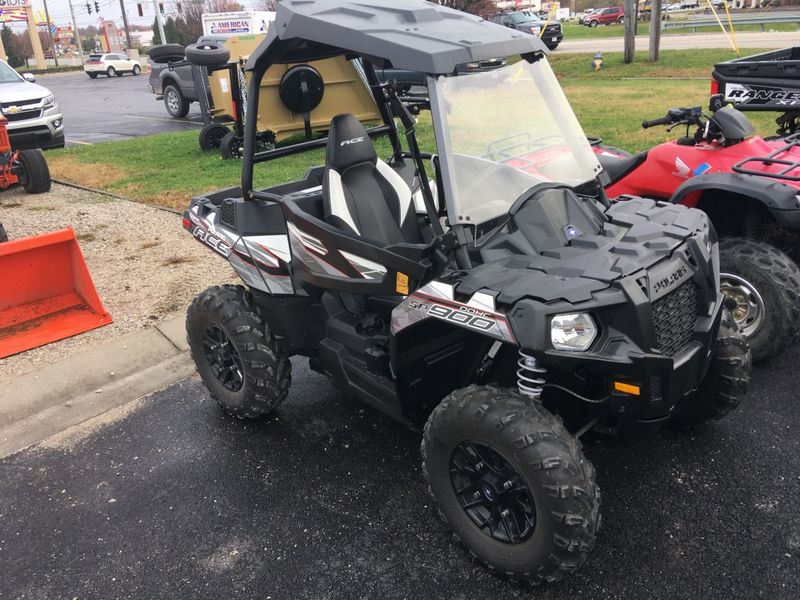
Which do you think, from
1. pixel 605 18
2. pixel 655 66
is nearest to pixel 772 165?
pixel 655 66

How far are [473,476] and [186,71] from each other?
1600 centimetres

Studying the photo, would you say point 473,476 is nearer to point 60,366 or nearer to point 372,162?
point 372,162

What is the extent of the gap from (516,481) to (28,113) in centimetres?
1182

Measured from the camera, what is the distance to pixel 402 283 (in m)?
2.77

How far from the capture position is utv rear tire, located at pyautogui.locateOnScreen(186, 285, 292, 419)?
11.8ft

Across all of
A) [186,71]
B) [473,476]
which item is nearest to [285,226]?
[473,476]

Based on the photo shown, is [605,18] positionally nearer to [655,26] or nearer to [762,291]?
[655,26]

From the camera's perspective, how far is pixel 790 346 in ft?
13.0

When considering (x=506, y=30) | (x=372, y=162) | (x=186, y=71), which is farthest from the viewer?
(x=186, y=71)

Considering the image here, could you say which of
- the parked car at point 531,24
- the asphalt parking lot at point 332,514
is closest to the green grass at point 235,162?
the asphalt parking lot at point 332,514

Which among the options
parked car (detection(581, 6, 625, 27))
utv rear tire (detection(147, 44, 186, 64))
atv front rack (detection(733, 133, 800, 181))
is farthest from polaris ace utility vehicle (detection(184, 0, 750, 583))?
parked car (detection(581, 6, 625, 27))

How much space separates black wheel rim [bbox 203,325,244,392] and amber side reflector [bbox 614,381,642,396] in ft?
7.01

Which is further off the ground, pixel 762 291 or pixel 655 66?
pixel 655 66

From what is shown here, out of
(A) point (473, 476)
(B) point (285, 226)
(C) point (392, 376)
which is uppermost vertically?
(B) point (285, 226)
